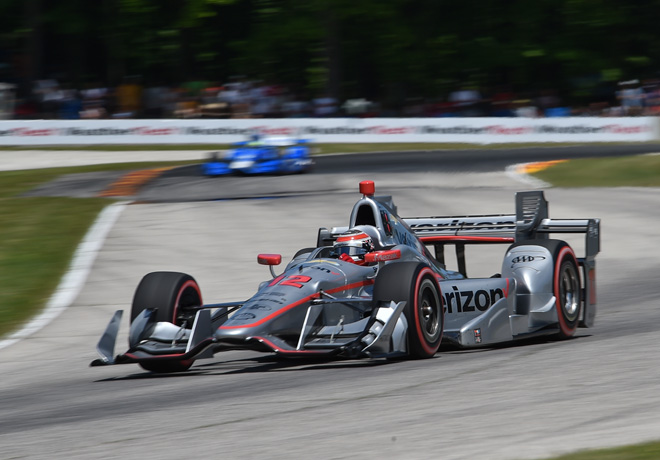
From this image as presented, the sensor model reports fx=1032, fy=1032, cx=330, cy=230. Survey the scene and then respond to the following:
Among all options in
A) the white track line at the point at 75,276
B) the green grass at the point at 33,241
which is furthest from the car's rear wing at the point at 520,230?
the green grass at the point at 33,241

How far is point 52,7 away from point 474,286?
34387 mm

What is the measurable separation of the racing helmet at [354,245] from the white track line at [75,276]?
338cm

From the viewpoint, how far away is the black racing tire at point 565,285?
8.39 metres

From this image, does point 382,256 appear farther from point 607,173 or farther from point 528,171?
point 528,171

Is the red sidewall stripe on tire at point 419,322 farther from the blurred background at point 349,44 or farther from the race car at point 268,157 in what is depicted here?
the blurred background at point 349,44

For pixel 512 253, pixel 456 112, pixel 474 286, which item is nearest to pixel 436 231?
pixel 512 253

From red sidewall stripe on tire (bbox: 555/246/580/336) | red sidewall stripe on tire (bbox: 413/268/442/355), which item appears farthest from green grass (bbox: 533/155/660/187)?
red sidewall stripe on tire (bbox: 413/268/442/355)

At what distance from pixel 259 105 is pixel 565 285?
2200cm

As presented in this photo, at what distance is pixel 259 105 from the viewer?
29.9 meters

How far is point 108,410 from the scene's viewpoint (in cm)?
601

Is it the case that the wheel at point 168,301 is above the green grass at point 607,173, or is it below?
above

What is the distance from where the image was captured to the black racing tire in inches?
330

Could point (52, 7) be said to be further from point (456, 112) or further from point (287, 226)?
point (287, 226)

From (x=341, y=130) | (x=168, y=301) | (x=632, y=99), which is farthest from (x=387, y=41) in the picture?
(x=168, y=301)
